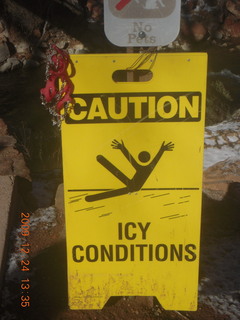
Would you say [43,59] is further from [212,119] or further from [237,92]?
[212,119]

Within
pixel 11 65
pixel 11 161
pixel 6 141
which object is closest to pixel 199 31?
pixel 11 65

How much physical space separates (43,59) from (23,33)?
130cm

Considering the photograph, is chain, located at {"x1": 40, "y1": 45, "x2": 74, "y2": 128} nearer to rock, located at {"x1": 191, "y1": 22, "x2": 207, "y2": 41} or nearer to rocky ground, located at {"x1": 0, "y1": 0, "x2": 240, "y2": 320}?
rocky ground, located at {"x1": 0, "y1": 0, "x2": 240, "y2": 320}

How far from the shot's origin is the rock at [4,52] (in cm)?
1197

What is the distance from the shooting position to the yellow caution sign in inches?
69.5

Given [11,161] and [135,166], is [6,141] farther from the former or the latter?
[135,166]

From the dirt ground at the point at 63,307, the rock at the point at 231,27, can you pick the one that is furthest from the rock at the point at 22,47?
the dirt ground at the point at 63,307

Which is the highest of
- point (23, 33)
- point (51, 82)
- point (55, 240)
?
point (23, 33)

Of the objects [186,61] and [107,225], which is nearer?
[186,61]

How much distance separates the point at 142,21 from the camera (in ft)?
5.60

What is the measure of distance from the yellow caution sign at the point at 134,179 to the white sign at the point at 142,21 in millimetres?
73

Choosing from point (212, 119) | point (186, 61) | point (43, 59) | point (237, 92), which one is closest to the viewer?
point (186, 61)

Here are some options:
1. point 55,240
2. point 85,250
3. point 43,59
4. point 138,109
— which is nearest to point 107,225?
point 85,250

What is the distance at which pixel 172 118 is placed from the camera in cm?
180
